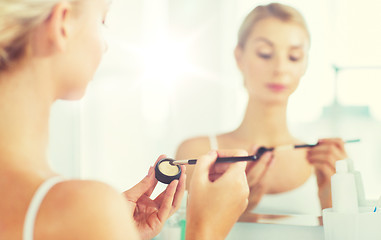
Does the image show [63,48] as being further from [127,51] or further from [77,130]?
[77,130]

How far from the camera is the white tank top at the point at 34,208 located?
50 cm

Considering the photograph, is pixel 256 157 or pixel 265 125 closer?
pixel 256 157

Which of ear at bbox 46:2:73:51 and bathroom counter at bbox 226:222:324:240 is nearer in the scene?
ear at bbox 46:2:73:51

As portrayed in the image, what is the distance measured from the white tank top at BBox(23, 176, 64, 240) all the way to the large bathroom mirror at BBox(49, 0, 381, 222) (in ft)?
1.75

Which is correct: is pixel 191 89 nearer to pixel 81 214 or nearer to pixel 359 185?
pixel 359 185

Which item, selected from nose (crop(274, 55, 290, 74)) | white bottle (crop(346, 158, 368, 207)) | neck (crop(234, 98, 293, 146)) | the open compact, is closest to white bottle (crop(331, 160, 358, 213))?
white bottle (crop(346, 158, 368, 207))

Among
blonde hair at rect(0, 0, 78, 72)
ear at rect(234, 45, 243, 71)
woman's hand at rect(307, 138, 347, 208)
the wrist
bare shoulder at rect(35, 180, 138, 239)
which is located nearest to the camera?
bare shoulder at rect(35, 180, 138, 239)

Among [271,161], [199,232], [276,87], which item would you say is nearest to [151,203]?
[199,232]

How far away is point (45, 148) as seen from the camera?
64 cm

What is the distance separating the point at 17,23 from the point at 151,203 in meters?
0.49

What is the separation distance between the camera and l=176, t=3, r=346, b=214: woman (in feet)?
2.86

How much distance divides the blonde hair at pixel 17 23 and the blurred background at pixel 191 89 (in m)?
0.47

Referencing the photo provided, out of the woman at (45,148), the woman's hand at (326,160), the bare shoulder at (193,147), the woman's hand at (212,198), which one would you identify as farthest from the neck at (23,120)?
the woman's hand at (326,160)

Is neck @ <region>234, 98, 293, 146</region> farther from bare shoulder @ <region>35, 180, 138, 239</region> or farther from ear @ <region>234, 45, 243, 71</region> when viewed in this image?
bare shoulder @ <region>35, 180, 138, 239</region>
